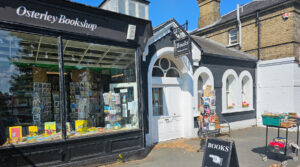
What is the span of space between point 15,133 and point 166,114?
499 centimetres

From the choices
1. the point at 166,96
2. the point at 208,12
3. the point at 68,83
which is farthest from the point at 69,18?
the point at 208,12

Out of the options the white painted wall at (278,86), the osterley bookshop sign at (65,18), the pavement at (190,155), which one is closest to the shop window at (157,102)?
the pavement at (190,155)

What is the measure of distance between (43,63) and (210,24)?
12859mm

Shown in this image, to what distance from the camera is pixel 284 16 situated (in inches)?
385

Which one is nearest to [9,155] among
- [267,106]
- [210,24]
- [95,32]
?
[95,32]

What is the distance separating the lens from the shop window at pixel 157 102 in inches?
289

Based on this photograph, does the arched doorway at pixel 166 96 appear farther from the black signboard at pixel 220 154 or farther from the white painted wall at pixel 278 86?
the white painted wall at pixel 278 86

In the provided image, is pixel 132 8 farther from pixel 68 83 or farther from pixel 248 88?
pixel 248 88

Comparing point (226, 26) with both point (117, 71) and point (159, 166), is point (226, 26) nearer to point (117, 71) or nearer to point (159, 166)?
point (117, 71)

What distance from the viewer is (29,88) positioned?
227 inches

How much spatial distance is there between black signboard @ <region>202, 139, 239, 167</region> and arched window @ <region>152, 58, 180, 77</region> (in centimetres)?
391

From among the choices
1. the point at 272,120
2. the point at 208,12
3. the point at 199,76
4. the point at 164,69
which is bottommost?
the point at 272,120

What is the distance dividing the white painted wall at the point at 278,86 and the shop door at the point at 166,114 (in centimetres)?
603

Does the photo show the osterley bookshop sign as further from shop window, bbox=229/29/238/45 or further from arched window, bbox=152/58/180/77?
shop window, bbox=229/29/238/45
